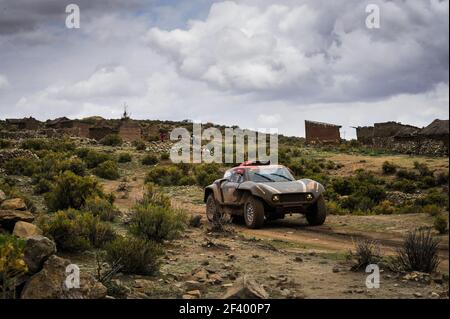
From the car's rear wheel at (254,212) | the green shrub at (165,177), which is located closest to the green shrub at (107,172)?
the green shrub at (165,177)

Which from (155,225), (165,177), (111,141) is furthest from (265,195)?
(111,141)

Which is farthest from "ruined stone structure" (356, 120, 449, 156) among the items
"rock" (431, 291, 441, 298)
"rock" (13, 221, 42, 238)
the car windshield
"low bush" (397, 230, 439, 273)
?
"rock" (13, 221, 42, 238)

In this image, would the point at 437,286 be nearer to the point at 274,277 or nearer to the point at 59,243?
the point at 274,277

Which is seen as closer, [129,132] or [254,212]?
[254,212]

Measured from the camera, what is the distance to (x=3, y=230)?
31.2 feet

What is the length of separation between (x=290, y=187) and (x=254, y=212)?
1.12 meters

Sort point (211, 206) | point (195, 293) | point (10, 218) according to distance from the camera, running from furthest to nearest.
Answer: point (211, 206) → point (10, 218) → point (195, 293)

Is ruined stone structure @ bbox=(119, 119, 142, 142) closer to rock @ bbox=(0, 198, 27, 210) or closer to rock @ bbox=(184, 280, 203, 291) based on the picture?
rock @ bbox=(0, 198, 27, 210)

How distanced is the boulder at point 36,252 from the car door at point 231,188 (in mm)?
8087

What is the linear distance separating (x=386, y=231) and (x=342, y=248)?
8.41 feet

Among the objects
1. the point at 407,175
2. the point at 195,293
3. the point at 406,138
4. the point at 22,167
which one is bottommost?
the point at 195,293

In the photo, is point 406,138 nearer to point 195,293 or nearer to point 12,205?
point 12,205

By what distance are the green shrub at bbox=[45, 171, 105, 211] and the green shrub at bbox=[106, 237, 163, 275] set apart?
761 cm

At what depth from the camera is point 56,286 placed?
5.94 m
